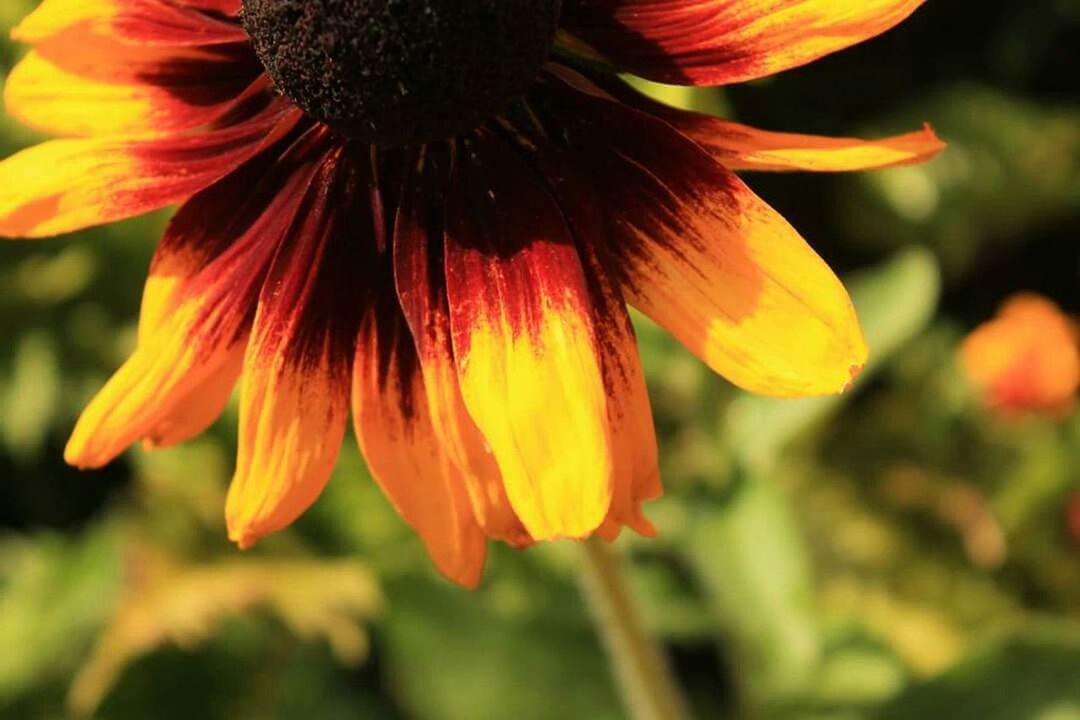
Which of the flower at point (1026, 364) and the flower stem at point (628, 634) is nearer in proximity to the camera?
the flower stem at point (628, 634)

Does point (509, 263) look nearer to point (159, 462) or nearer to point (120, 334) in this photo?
point (159, 462)

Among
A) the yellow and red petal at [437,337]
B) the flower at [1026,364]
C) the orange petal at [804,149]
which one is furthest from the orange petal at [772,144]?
the flower at [1026,364]

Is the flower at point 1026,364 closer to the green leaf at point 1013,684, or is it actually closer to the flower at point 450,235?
the green leaf at point 1013,684

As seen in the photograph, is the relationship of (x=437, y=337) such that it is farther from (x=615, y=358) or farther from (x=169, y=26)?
(x=169, y=26)

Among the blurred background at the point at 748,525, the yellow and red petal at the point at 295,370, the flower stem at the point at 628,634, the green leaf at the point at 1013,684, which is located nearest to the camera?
the yellow and red petal at the point at 295,370

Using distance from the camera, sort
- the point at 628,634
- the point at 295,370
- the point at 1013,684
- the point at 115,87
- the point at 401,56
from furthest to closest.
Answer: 1. the point at 1013,684
2. the point at 628,634
3. the point at 115,87
4. the point at 295,370
5. the point at 401,56

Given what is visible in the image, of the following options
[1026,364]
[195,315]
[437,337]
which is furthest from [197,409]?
[1026,364]
